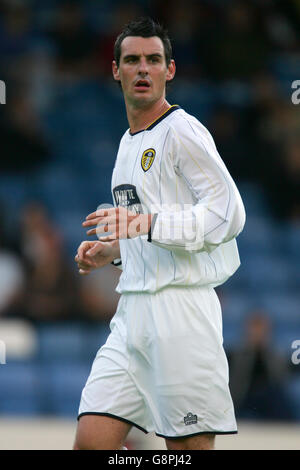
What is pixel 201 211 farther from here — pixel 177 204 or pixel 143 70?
pixel 143 70

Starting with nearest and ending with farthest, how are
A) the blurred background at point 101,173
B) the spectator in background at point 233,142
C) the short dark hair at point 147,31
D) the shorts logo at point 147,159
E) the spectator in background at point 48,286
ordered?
1. the shorts logo at point 147,159
2. the short dark hair at point 147,31
3. the blurred background at point 101,173
4. the spectator in background at point 48,286
5. the spectator in background at point 233,142

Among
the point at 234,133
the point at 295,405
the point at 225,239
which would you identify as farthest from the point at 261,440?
the point at 234,133

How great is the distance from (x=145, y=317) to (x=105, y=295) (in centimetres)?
497

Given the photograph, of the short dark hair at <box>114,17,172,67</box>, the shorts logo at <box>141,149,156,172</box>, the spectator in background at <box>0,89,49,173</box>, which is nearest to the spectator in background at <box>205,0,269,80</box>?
the spectator in background at <box>0,89,49,173</box>

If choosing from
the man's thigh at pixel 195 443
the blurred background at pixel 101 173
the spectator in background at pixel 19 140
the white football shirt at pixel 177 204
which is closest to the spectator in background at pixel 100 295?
the blurred background at pixel 101 173

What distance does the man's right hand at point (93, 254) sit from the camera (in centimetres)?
424

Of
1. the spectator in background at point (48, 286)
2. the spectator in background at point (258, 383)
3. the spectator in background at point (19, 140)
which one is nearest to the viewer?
the spectator in background at point (258, 383)

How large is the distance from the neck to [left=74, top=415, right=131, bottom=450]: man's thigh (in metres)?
1.28

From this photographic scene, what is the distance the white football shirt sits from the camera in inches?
153

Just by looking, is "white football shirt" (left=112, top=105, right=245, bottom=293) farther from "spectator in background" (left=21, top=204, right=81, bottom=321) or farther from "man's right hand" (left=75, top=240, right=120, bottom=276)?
"spectator in background" (left=21, top=204, right=81, bottom=321)

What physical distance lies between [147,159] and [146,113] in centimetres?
27

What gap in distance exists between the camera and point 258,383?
763cm

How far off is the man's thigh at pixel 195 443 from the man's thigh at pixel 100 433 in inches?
9.1

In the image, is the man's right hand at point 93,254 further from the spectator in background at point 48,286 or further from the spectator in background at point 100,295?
the spectator in background at point 100,295
